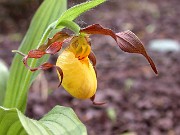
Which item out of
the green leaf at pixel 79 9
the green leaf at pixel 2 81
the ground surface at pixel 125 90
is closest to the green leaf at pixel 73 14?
the green leaf at pixel 79 9

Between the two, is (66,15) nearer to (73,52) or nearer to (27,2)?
(73,52)

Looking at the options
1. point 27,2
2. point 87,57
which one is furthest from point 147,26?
A: point 87,57

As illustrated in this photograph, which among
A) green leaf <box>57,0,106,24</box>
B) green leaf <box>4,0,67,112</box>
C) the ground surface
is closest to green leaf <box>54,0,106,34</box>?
green leaf <box>57,0,106,24</box>

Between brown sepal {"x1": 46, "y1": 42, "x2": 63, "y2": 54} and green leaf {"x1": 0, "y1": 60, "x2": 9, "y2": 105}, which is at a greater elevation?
brown sepal {"x1": 46, "y1": 42, "x2": 63, "y2": 54}

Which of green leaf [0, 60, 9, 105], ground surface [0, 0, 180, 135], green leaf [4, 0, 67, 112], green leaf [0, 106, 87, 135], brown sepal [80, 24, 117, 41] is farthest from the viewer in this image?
ground surface [0, 0, 180, 135]

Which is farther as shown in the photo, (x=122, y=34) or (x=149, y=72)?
(x=149, y=72)

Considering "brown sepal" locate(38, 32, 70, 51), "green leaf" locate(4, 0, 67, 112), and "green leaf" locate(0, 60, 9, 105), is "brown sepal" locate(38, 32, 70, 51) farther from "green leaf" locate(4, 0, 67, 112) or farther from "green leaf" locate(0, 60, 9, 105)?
"green leaf" locate(0, 60, 9, 105)
